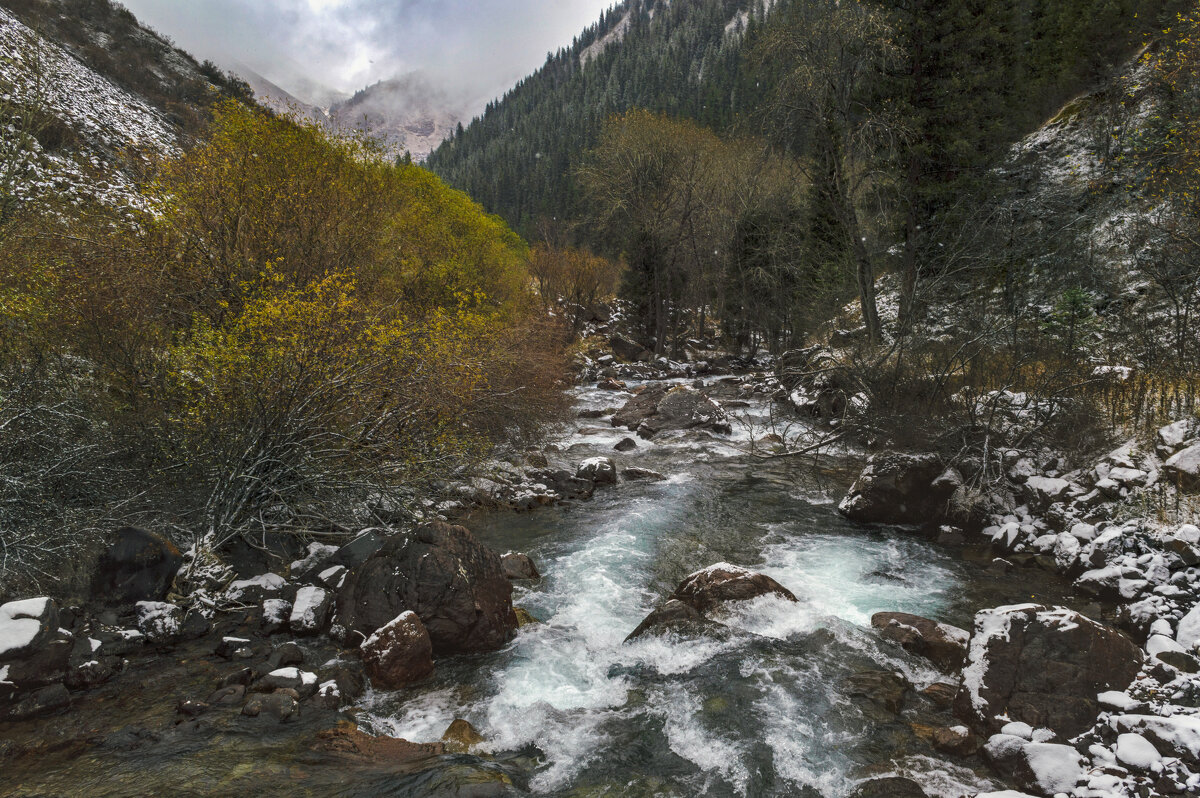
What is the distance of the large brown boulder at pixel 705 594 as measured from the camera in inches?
316

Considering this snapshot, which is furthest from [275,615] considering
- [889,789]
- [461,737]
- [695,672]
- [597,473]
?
[597,473]

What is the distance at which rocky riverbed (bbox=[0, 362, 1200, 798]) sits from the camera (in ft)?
17.1

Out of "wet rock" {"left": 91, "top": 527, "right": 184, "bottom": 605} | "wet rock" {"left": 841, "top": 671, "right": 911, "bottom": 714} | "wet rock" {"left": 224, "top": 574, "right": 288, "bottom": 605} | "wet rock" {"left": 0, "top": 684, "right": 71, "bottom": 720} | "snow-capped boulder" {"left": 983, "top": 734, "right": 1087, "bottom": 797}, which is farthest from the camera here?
"wet rock" {"left": 224, "top": 574, "right": 288, "bottom": 605}

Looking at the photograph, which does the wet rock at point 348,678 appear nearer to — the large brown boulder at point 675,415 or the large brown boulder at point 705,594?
the large brown boulder at point 705,594

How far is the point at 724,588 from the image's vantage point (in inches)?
338

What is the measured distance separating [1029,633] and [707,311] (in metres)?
43.7

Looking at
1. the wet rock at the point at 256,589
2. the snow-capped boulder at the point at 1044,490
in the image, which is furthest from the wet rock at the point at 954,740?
the wet rock at the point at 256,589

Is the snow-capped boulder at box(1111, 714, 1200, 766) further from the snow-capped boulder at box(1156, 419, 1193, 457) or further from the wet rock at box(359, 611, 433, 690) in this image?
the wet rock at box(359, 611, 433, 690)

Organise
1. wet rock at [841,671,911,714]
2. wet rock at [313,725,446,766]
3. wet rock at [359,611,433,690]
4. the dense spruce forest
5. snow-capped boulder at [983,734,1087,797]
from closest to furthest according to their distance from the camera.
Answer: snow-capped boulder at [983,734,1087,797] → wet rock at [313,725,446,766] → wet rock at [841,671,911,714] → wet rock at [359,611,433,690] → the dense spruce forest

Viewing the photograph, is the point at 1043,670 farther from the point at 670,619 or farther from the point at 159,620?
the point at 159,620

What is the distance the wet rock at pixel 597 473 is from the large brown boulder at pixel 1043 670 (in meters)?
9.86

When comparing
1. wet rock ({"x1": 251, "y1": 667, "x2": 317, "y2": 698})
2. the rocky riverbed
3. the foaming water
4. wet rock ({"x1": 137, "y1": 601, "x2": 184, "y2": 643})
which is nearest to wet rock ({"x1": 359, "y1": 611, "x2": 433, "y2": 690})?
the rocky riverbed

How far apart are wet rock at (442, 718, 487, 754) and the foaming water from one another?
13 cm

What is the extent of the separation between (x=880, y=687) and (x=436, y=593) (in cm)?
571
